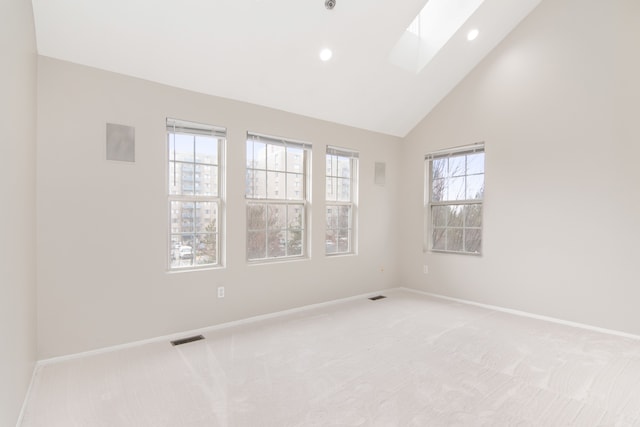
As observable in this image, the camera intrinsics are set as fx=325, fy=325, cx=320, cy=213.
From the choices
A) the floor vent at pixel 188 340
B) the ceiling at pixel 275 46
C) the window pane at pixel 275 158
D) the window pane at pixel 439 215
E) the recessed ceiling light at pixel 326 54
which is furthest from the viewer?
the window pane at pixel 439 215

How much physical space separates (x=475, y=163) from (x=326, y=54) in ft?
8.21

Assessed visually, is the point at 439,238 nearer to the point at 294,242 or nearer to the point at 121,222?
the point at 294,242

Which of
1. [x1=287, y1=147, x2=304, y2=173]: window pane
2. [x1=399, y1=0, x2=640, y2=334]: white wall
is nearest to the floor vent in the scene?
[x1=287, y1=147, x2=304, y2=173]: window pane

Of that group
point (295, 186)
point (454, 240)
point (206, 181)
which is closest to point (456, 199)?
point (454, 240)

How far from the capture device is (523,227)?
393 centimetres

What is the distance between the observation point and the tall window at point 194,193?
3205mm

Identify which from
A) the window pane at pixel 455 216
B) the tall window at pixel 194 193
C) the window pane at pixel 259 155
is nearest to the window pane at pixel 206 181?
the tall window at pixel 194 193

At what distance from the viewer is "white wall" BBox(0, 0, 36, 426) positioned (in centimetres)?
147

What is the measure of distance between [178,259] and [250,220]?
0.87 metres

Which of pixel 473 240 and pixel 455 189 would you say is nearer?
pixel 473 240

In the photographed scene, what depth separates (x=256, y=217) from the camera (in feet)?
12.4

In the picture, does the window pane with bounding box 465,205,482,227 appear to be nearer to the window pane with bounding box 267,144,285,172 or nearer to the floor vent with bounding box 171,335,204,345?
the window pane with bounding box 267,144,285,172

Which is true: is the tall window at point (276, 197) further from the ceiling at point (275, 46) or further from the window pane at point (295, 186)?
the ceiling at point (275, 46)

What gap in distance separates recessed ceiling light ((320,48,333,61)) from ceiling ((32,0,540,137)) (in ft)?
0.18
